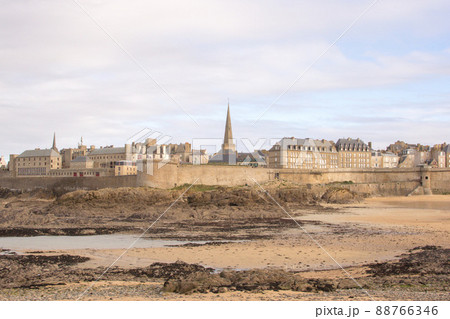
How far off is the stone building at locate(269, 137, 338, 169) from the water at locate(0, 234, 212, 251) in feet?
148

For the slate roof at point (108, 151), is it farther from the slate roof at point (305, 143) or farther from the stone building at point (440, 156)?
the stone building at point (440, 156)

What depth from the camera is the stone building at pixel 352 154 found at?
69562mm

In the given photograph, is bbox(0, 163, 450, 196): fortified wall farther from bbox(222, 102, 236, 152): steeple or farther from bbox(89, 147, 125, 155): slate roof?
bbox(222, 102, 236, 152): steeple

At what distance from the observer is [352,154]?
7012 centimetres

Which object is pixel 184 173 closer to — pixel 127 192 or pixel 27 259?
pixel 127 192

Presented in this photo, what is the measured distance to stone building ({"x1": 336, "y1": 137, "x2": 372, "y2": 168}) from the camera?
228 ft

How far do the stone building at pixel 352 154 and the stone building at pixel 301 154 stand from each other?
2.87 metres

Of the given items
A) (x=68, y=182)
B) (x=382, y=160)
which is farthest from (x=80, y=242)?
(x=382, y=160)

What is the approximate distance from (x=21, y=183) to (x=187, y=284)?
4765cm

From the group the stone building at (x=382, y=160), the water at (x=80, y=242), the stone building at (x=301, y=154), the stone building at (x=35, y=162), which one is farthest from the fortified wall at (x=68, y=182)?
the stone building at (x=382, y=160)

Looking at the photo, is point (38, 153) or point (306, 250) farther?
point (38, 153)

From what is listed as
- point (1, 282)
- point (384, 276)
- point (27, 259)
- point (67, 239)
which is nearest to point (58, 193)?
point (67, 239)

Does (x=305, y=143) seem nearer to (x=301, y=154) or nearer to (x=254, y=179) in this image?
(x=301, y=154)

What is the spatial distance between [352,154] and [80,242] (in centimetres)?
5897
